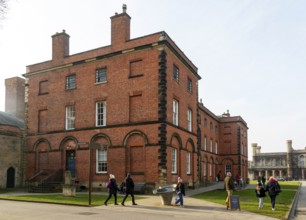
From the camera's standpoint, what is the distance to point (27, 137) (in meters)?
31.8

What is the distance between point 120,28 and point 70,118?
29.5 ft

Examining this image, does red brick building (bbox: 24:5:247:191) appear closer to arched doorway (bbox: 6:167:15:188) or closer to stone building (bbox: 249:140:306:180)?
arched doorway (bbox: 6:167:15:188)

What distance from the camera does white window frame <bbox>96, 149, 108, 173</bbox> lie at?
2692cm

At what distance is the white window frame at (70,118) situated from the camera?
96.3 ft

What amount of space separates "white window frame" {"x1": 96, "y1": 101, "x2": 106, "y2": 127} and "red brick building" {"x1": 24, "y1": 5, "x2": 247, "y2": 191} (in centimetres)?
8

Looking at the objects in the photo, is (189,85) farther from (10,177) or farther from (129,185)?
(10,177)

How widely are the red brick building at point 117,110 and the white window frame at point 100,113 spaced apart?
0.08 metres

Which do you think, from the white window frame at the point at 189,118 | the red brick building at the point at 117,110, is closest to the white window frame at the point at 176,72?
the red brick building at the point at 117,110

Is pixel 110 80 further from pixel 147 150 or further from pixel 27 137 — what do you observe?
pixel 27 137

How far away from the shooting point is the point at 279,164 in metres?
98.8

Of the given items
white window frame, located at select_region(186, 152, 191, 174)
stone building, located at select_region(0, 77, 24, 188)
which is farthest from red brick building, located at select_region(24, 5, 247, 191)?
stone building, located at select_region(0, 77, 24, 188)

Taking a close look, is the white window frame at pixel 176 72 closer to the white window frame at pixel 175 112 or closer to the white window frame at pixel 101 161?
the white window frame at pixel 175 112

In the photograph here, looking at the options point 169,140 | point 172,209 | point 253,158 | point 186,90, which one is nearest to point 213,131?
point 186,90

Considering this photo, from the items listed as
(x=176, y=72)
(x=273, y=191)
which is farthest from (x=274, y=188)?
(x=176, y=72)
